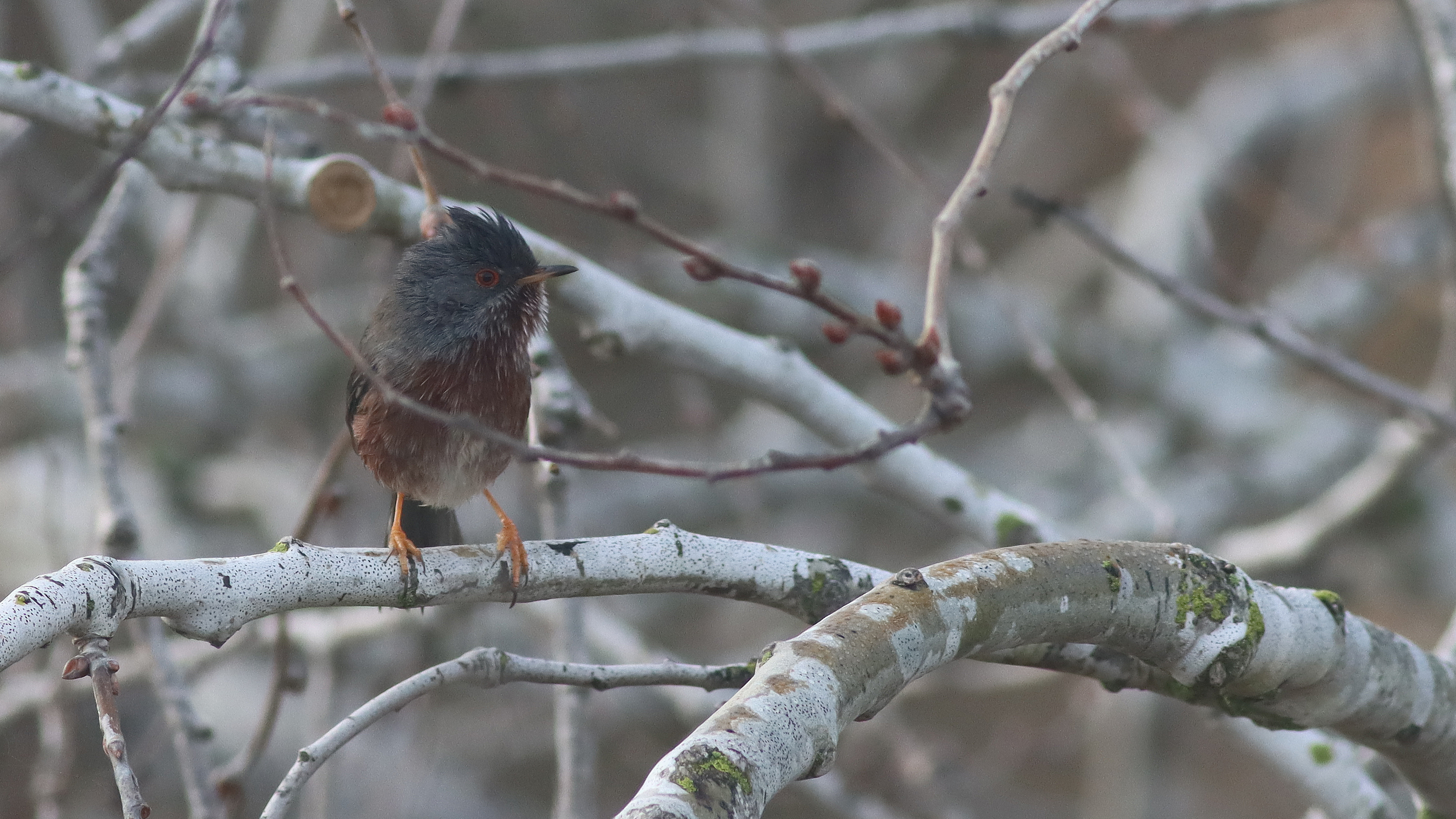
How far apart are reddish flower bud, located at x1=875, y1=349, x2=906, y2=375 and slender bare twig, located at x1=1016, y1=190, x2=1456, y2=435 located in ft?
4.41

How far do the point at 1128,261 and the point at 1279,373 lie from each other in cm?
451

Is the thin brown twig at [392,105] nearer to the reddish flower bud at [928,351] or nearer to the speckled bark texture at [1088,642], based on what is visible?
the reddish flower bud at [928,351]

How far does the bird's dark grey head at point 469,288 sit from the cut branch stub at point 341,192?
0.40 meters

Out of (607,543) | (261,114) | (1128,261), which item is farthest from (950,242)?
(261,114)

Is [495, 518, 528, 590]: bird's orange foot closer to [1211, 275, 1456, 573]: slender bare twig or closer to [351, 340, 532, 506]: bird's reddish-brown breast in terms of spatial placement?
[351, 340, 532, 506]: bird's reddish-brown breast

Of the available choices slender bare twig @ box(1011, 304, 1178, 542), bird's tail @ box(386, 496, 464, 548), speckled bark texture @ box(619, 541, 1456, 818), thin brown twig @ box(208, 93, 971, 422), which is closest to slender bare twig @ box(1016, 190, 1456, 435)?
slender bare twig @ box(1011, 304, 1178, 542)

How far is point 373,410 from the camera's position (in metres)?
3.40

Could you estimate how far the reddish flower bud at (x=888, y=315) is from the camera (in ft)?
7.07

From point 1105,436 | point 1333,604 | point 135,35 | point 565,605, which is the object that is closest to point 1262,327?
point 1105,436

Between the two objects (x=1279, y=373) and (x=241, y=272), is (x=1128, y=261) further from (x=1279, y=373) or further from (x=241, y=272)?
(x=241, y=272)

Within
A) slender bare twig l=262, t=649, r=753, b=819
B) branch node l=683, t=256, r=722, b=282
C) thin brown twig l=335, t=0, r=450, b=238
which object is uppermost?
thin brown twig l=335, t=0, r=450, b=238

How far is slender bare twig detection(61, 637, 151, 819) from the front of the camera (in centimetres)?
160

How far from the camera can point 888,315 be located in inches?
85.4

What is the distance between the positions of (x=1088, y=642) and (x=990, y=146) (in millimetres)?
913
